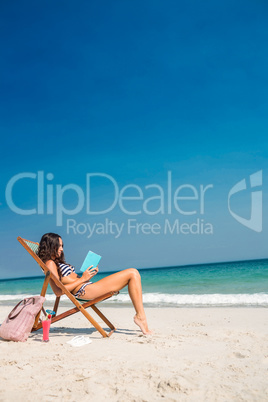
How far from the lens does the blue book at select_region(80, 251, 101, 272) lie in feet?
14.6

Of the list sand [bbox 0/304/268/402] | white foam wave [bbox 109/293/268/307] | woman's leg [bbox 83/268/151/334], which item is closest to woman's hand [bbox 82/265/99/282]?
woman's leg [bbox 83/268/151/334]

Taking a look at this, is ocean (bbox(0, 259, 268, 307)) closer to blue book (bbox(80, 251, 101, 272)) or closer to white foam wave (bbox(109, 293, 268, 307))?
white foam wave (bbox(109, 293, 268, 307))

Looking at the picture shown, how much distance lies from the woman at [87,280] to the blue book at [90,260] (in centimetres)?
5

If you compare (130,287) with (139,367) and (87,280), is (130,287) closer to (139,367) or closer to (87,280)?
(87,280)

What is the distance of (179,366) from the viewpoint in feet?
10.0

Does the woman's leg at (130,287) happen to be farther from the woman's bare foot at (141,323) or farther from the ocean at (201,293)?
the ocean at (201,293)

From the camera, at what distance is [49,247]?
441cm

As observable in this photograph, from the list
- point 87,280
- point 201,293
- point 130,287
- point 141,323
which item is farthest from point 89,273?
point 201,293

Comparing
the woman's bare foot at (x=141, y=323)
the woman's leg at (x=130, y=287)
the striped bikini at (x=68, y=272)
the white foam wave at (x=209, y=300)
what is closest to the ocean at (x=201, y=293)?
the white foam wave at (x=209, y=300)

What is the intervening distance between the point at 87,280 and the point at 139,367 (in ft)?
5.07

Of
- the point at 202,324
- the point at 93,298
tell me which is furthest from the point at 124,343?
the point at 202,324

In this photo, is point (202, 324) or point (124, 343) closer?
point (124, 343)

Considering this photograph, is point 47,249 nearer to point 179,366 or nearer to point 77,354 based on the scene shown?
point 77,354

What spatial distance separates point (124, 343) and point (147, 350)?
408 mm
